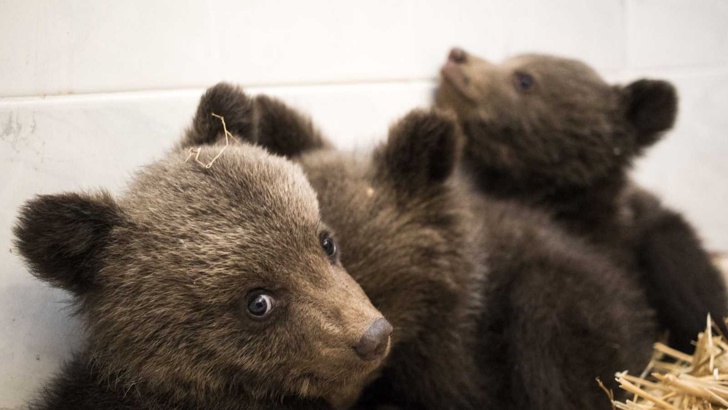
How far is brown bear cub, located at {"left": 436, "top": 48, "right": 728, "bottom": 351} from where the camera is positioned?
3.56 metres

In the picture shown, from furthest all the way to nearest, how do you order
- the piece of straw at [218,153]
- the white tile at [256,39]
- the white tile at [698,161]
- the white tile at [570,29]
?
the white tile at [698,161] < the white tile at [570,29] < the white tile at [256,39] < the piece of straw at [218,153]

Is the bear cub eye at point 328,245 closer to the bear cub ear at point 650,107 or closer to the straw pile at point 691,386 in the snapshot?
the straw pile at point 691,386

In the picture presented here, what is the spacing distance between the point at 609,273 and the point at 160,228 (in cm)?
194

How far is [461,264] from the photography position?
Answer: 2.67 meters

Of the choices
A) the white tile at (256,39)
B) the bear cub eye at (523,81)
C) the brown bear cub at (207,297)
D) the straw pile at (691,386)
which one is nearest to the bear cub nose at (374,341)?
the brown bear cub at (207,297)

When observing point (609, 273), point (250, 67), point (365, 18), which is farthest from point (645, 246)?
point (250, 67)

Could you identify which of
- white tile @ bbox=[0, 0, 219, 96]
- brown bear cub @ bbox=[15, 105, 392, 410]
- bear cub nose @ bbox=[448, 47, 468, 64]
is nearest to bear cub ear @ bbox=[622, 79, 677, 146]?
bear cub nose @ bbox=[448, 47, 468, 64]

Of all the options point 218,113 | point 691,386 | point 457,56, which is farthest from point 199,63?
point 691,386

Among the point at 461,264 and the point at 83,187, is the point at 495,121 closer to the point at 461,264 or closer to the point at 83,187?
the point at 461,264

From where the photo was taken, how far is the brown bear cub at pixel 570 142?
3.56m

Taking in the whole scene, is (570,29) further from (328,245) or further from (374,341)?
(374,341)

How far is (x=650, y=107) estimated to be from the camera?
11.9 feet

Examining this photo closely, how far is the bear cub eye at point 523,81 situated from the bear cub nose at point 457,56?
0.31 m

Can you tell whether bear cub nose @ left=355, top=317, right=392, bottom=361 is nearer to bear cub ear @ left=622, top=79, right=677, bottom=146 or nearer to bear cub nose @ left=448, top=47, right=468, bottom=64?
bear cub nose @ left=448, top=47, right=468, bottom=64
